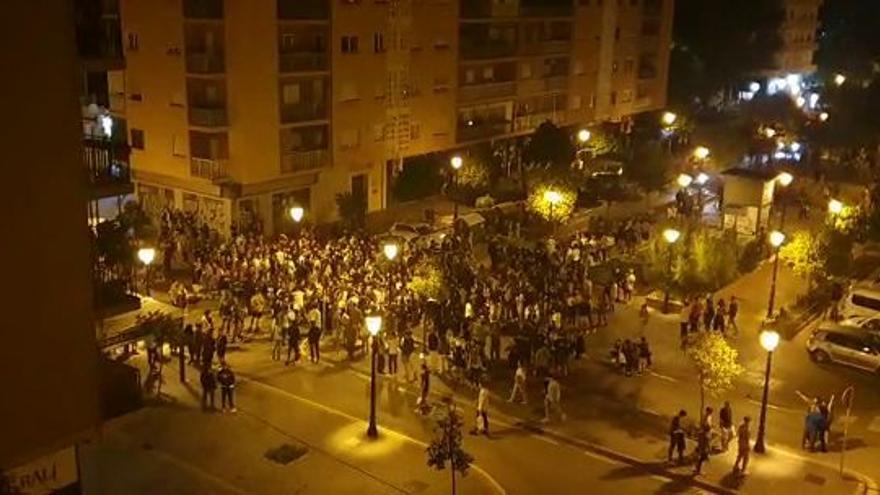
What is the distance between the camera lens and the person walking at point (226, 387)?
79.3 feet

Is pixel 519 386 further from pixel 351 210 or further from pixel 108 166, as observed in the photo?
pixel 351 210

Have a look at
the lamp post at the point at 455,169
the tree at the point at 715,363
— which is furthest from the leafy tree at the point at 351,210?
the tree at the point at 715,363

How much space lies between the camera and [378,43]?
1881 inches

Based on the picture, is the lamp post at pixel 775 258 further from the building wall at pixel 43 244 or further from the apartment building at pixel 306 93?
the building wall at pixel 43 244

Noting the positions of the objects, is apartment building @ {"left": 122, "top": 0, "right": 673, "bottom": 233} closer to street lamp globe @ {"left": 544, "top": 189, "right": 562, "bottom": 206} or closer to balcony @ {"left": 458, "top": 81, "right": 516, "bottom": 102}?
balcony @ {"left": 458, "top": 81, "right": 516, "bottom": 102}

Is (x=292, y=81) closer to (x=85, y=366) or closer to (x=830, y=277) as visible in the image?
(x=830, y=277)

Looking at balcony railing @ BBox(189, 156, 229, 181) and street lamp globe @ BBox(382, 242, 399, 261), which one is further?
balcony railing @ BBox(189, 156, 229, 181)

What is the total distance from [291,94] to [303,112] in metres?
1.01

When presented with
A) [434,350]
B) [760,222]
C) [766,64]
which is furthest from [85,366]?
[766,64]

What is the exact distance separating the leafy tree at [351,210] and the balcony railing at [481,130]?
11.6 meters

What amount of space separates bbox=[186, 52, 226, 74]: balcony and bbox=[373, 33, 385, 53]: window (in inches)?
364

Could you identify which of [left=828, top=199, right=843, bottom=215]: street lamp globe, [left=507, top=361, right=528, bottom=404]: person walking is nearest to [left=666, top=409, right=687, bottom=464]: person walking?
[left=507, top=361, right=528, bottom=404]: person walking

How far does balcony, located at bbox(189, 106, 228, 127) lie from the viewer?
4122 cm

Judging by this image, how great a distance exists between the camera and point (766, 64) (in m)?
89.9
